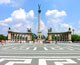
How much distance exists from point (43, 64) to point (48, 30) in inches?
3829

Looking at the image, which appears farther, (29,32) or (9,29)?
(29,32)

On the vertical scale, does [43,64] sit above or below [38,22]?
below

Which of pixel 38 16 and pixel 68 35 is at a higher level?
pixel 38 16

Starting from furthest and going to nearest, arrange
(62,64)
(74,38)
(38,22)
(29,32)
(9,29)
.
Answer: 1. (74,38)
2. (29,32)
3. (9,29)
4. (38,22)
5. (62,64)

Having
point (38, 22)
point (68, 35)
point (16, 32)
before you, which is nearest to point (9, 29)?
point (16, 32)

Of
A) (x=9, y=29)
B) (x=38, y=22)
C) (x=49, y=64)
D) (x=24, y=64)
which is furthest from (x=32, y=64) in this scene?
(x=9, y=29)

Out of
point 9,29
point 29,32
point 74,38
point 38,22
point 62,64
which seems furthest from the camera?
point 74,38

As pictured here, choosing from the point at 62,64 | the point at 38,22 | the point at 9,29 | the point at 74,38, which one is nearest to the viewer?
the point at 62,64

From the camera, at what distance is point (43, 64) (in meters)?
8.25

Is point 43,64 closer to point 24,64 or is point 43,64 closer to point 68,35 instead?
point 24,64

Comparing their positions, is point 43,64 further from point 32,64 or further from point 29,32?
point 29,32

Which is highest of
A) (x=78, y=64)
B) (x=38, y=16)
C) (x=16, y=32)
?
(x=38, y=16)

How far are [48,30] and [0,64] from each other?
97.5 meters

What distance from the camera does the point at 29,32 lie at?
10338 centimetres
